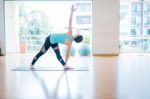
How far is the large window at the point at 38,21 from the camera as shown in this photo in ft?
33.3

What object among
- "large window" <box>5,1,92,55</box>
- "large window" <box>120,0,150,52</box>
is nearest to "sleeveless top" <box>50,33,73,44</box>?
"large window" <box>5,1,92,55</box>

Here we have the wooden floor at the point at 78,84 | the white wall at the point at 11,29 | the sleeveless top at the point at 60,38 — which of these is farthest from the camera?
the white wall at the point at 11,29

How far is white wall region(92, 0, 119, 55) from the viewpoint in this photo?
918 centimetres

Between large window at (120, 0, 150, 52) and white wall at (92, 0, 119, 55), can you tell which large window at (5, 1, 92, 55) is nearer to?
white wall at (92, 0, 119, 55)

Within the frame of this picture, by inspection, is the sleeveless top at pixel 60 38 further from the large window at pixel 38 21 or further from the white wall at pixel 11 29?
the white wall at pixel 11 29

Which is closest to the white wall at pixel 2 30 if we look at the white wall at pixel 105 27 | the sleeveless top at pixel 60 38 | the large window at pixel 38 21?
the large window at pixel 38 21

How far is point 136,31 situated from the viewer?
10.4m

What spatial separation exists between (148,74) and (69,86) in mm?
1971

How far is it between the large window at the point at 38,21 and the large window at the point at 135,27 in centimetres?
137

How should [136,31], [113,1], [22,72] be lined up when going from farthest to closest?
[136,31] < [113,1] < [22,72]

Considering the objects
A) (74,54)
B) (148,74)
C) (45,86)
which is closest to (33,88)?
(45,86)

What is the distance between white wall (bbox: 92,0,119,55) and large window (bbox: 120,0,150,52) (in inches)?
36.7

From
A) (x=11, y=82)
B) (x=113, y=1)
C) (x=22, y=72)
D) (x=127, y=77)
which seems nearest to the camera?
(x=11, y=82)

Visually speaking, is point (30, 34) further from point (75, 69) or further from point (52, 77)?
point (52, 77)
